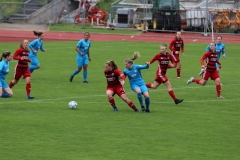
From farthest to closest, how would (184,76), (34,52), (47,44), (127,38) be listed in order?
(127,38), (47,44), (184,76), (34,52)

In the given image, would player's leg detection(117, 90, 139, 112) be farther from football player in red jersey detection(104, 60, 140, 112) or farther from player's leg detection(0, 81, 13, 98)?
player's leg detection(0, 81, 13, 98)

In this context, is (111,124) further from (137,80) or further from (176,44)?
(176,44)

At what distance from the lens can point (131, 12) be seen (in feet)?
179

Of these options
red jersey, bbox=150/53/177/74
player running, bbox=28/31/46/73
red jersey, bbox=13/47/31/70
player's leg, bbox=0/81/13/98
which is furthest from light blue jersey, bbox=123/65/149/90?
player running, bbox=28/31/46/73

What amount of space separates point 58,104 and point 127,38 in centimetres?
2803

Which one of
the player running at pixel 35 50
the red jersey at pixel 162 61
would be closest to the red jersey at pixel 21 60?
the player running at pixel 35 50

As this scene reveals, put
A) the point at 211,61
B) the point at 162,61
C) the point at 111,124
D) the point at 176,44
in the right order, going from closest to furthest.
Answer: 1. the point at 111,124
2. the point at 162,61
3. the point at 211,61
4. the point at 176,44

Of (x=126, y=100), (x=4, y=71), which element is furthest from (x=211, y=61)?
(x=4, y=71)

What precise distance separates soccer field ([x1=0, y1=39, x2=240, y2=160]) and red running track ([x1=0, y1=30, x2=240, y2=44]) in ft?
58.8

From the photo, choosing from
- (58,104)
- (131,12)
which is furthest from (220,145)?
(131,12)

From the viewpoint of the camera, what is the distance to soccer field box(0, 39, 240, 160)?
13828mm

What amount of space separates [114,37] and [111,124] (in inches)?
1255

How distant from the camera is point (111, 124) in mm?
16906

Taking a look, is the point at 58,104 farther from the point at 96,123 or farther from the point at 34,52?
the point at 34,52
